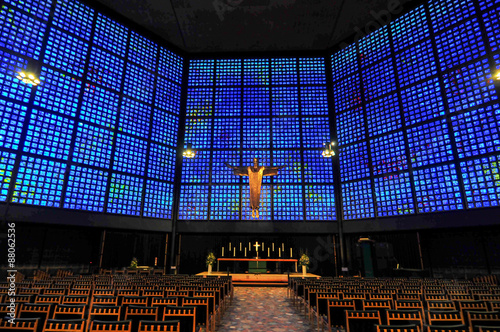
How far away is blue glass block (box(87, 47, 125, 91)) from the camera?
19.3m

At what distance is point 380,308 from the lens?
5.58m

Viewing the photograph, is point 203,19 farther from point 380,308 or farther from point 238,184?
point 380,308

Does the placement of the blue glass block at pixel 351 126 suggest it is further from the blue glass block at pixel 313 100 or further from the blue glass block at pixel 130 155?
the blue glass block at pixel 130 155

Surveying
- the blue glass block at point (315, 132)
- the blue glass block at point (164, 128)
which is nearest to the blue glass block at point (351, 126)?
the blue glass block at point (315, 132)

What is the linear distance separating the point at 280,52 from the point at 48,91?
18.6 meters

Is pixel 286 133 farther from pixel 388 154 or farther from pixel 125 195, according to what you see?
pixel 125 195

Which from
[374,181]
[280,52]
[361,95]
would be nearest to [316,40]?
[280,52]

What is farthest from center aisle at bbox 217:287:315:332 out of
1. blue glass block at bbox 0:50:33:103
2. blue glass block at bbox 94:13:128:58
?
blue glass block at bbox 94:13:128:58

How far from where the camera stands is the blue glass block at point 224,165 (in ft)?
74.1

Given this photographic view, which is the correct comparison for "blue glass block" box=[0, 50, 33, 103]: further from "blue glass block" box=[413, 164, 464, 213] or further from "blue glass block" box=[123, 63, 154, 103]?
"blue glass block" box=[413, 164, 464, 213]

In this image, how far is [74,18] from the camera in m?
18.9

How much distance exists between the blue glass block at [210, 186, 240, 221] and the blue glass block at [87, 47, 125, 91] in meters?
10.8

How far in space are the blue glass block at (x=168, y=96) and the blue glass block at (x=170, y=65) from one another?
2.19ft

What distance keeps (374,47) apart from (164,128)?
18094mm
